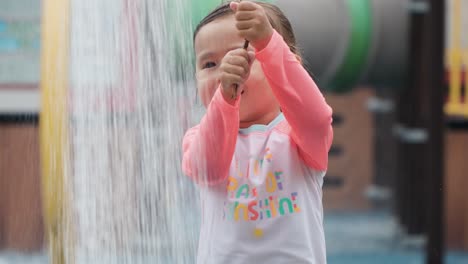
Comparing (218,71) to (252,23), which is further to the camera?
(218,71)

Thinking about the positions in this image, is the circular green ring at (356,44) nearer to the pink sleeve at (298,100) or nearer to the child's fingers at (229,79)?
the pink sleeve at (298,100)

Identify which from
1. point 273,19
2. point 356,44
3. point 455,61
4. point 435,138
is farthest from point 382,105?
point 273,19

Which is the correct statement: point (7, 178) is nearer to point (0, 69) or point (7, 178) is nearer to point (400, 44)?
point (0, 69)

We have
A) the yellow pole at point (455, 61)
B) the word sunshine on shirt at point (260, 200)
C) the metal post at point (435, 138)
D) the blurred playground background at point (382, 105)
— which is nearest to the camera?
the word sunshine on shirt at point (260, 200)

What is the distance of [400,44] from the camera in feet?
17.8

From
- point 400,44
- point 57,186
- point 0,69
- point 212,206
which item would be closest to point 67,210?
point 57,186

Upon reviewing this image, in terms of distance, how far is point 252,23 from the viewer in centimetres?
147

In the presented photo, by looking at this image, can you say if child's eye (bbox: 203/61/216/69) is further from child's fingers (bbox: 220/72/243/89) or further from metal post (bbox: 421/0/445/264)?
metal post (bbox: 421/0/445/264)

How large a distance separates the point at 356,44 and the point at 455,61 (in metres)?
0.87

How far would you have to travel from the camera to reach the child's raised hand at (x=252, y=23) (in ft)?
4.82

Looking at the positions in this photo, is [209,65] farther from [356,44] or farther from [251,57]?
[356,44]

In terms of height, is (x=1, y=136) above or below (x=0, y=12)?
below

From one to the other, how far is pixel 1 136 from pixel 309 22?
242 cm

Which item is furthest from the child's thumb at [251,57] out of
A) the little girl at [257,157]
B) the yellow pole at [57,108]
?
the yellow pole at [57,108]
